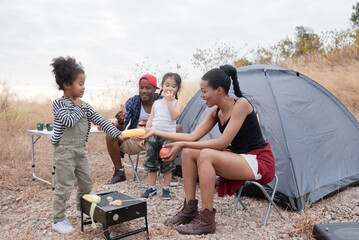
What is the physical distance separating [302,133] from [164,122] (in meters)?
1.64

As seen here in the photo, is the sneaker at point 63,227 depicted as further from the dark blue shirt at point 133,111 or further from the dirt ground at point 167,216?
the dark blue shirt at point 133,111

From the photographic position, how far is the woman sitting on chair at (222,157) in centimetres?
273

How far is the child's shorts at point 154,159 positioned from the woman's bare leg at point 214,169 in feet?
4.04

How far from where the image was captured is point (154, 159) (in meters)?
4.00

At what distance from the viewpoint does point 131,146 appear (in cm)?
455

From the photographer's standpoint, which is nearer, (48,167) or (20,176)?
(20,176)

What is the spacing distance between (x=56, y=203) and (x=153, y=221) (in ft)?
3.07

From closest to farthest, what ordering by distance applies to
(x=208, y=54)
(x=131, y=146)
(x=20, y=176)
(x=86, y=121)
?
(x=86, y=121)
(x=131, y=146)
(x=20, y=176)
(x=208, y=54)

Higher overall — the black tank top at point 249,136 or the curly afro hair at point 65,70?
the curly afro hair at point 65,70

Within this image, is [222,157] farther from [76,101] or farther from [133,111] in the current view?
[133,111]

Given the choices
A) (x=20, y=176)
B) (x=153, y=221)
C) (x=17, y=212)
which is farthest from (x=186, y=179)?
(x=20, y=176)

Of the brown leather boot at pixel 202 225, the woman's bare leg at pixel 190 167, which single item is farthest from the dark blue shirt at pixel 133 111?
the brown leather boot at pixel 202 225

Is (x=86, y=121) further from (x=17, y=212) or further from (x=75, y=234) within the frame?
(x=17, y=212)

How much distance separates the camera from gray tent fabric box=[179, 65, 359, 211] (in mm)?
3426
